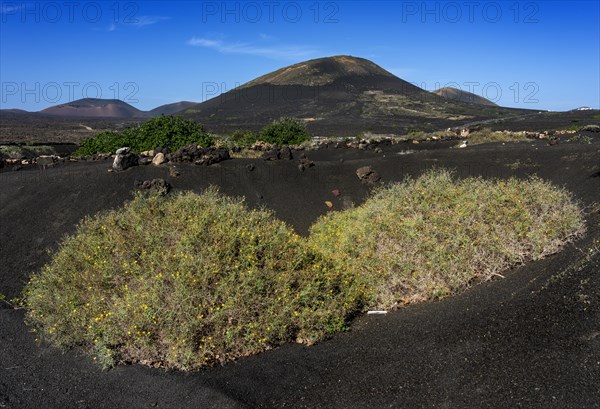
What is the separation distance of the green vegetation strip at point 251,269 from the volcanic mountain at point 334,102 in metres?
47.8

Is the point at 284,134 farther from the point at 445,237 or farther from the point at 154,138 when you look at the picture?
the point at 445,237

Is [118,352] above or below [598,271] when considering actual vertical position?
below

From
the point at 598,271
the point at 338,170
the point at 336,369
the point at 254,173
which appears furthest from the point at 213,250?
the point at 338,170

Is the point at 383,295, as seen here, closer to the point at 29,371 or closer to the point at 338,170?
the point at 29,371

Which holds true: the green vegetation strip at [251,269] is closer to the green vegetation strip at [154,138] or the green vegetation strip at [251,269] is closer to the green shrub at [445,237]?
the green shrub at [445,237]

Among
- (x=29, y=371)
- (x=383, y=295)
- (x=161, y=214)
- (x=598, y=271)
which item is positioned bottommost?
(x=29, y=371)

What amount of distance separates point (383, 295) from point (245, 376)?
229 cm

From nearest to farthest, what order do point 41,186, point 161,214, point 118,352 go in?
point 118,352 → point 161,214 → point 41,186

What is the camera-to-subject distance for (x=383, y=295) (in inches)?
253

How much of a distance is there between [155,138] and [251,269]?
50.6 ft

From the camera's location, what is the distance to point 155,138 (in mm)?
19719

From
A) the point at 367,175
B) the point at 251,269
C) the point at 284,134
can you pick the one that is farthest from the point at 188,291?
the point at 284,134

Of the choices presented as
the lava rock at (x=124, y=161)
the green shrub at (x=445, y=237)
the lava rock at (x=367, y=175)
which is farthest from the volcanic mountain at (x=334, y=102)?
the green shrub at (x=445, y=237)

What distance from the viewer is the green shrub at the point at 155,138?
64.3ft
